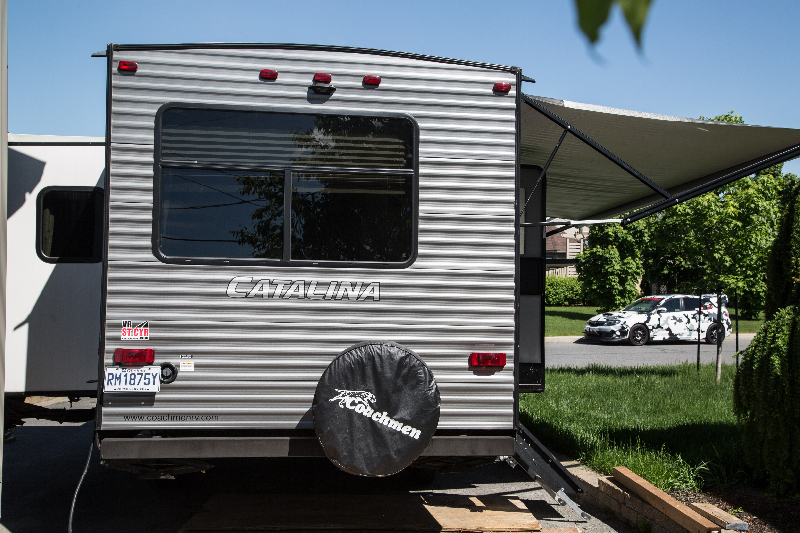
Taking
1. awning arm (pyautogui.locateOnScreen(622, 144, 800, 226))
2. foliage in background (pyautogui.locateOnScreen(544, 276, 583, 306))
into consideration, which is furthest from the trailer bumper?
foliage in background (pyautogui.locateOnScreen(544, 276, 583, 306))

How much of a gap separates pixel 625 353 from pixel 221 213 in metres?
15.7

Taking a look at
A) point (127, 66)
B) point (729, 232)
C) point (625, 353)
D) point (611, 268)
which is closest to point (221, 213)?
point (127, 66)

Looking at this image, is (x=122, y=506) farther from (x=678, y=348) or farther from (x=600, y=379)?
(x=678, y=348)

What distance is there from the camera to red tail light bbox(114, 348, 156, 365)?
12.7 feet

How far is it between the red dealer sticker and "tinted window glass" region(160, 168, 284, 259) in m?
0.48

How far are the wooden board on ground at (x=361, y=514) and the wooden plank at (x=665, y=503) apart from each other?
0.89 metres

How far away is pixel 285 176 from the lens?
4.08 meters

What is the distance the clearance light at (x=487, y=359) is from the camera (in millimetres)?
4160

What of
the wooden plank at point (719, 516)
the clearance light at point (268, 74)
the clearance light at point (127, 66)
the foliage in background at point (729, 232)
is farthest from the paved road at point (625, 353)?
the clearance light at point (127, 66)

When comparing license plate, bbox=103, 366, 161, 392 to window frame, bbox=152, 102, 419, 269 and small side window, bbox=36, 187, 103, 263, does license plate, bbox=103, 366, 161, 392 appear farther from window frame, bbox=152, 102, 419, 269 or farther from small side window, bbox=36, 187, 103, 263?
small side window, bbox=36, 187, 103, 263

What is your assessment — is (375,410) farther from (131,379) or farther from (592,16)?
(592,16)

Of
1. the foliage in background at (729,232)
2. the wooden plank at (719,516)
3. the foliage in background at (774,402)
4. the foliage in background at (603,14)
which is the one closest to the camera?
the foliage in background at (603,14)

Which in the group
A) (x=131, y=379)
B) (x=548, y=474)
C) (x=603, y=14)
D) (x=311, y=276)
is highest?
(x=603, y=14)

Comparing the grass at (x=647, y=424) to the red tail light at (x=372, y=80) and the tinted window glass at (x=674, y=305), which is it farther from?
the tinted window glass at (x=674, y=305)
